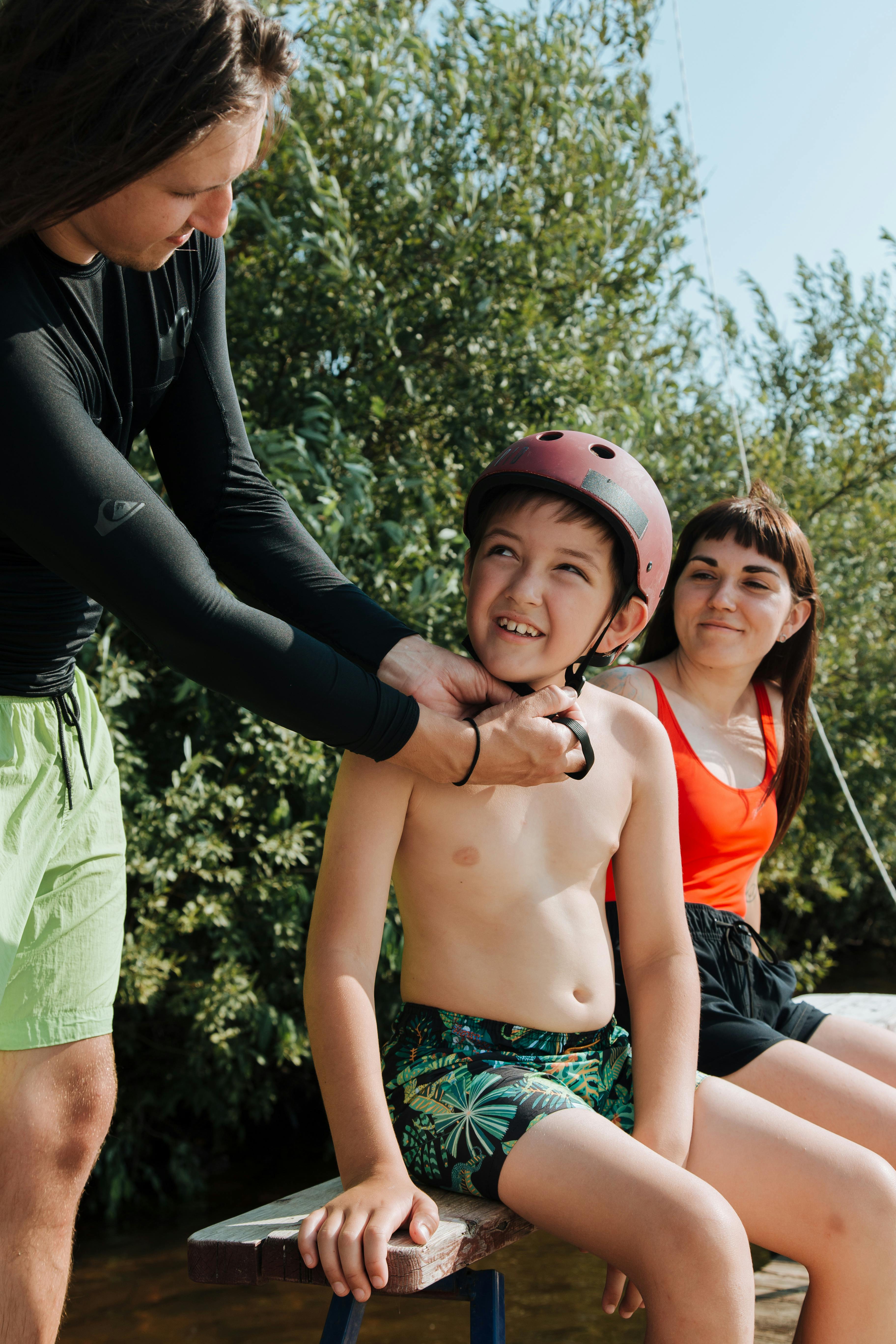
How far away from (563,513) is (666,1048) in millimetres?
1012

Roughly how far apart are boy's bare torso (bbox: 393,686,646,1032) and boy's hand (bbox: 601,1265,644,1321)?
0.39 m

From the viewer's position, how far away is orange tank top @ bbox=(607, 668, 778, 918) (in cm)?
A: 283

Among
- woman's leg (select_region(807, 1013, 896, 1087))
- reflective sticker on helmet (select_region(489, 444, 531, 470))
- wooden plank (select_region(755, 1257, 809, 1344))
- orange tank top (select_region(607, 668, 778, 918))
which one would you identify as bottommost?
wooden plank (select_region(755, 1257, 809, 1344))

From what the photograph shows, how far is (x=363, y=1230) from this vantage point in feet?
4.98

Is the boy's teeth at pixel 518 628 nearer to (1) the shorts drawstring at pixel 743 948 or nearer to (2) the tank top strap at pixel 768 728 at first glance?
(1) the shorts drawstring at pixel 743 948

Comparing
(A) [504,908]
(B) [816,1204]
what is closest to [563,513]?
(A) [504,908]

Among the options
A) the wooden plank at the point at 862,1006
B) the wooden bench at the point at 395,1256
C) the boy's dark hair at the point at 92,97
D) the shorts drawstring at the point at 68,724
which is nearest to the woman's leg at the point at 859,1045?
the wooden plank at the point at 862,1006

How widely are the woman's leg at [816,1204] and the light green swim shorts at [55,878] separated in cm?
109

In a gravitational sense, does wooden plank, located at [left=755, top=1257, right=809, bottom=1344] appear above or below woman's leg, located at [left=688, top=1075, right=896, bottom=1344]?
below

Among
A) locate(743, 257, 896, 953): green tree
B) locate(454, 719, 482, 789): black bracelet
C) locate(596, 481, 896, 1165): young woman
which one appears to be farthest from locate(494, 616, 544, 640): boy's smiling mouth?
locate(743, 257, 896, 953): green tree

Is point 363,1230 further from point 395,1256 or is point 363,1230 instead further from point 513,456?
point 513,456

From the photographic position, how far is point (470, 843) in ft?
6.69

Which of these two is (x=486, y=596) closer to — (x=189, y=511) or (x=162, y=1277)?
(x=189, y=511)

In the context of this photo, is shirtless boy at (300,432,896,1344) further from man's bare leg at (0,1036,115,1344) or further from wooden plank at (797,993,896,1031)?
wooden plank at (797,993,896,1031)
